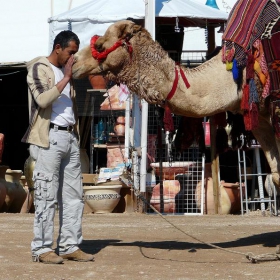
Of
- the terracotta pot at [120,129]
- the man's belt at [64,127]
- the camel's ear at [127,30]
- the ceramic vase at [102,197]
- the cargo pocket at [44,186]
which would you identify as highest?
the terracotta pot at [120,129]

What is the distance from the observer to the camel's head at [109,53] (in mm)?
7141

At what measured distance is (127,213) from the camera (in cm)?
1232

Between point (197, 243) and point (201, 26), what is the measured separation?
17.1 feet

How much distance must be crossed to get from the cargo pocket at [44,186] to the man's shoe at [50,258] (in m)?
0.45

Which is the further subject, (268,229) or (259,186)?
(259,186)

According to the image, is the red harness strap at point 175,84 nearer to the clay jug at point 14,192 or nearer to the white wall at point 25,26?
the clay jug at point 14,192

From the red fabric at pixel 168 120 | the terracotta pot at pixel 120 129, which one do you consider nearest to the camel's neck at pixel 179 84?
the red fabric at pixel 168 120

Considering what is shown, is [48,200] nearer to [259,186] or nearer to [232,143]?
[232,143]

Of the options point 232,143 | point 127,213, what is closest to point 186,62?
point 127,213

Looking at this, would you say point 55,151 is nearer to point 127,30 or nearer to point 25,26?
point 127,30

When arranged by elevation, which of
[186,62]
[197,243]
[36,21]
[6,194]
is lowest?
[197,243]

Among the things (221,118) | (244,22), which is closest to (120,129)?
(221,118)

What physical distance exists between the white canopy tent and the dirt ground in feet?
9.23

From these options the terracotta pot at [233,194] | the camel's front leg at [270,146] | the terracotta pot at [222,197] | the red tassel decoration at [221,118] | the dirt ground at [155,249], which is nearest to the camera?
the dirt ground at [155,249]
